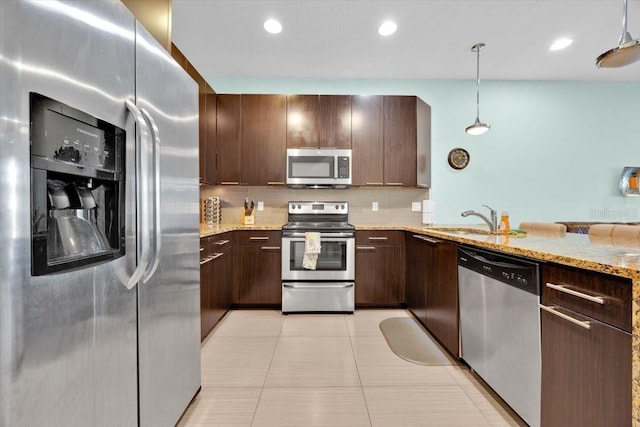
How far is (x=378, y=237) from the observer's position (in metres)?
3.41

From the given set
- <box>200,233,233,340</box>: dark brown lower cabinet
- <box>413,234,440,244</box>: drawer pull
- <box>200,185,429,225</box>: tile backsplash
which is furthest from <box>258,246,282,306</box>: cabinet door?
<box>413,234,440,244</box>: drawer pull

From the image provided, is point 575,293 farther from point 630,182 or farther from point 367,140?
point 630,182

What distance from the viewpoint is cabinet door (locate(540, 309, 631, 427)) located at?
972mm

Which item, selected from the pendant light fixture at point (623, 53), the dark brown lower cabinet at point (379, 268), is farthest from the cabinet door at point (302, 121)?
the pendant light fixture at point (623, 53)

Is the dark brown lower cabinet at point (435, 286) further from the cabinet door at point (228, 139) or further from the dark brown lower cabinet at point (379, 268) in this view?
the cabinet door at point (228, 139)

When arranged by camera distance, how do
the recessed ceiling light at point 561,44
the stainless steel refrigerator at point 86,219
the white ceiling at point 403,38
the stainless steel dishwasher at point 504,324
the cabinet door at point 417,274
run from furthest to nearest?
the recessed ceiling light at point 561,44 → the cabinet door at point 417,274 → the white ceiling at point 403,38 → the stainless steel dishwasher at point 504,324 → the stainless steel refrigerator at point 86,219

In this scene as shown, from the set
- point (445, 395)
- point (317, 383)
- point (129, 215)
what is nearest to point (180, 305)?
point (129, 215)

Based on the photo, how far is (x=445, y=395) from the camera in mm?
1824

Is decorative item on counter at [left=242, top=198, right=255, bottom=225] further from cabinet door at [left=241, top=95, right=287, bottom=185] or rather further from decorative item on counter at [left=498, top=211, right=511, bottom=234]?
decorative item on counter at [left=498, top=211, right=511, bottom=234]

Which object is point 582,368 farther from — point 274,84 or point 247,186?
point 274,84

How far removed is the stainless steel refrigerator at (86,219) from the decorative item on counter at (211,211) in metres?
2.35

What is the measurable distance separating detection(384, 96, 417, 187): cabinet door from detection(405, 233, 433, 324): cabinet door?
772 millimetres

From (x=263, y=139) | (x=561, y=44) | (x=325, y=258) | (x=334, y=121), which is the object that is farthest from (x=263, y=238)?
(x=561, y=44)

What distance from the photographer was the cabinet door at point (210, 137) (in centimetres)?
330
